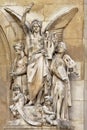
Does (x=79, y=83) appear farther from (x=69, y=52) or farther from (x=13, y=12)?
(x=13, y=12)

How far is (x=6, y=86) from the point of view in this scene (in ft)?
55.1

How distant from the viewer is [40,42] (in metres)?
16.3

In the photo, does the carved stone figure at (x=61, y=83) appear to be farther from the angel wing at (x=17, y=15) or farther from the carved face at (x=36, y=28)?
the angel wing at (x=17, y=15)

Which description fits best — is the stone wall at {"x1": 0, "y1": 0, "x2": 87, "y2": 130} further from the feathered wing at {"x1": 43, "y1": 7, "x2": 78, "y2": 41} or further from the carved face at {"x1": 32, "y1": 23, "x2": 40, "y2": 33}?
the carved face at {"x1": 32, "y1": 23, "x2": 40, "y2": 33}

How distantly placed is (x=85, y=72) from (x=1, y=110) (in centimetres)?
149

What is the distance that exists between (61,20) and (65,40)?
322mm

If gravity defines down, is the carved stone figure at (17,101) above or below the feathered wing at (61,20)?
A: below

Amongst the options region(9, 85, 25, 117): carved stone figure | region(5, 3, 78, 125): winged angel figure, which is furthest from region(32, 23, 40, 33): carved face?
region(9, 85, 25, 117): carved stone figure

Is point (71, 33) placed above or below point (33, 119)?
above

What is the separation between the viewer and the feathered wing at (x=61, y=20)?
16.5 meters

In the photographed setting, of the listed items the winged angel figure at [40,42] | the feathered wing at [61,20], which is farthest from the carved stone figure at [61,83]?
the feathered wing at [61,20]

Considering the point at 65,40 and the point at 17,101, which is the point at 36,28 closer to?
the point at 65,40

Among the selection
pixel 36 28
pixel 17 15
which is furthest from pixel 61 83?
pixel 17 15

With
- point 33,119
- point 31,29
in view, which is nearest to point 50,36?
point 31,29
